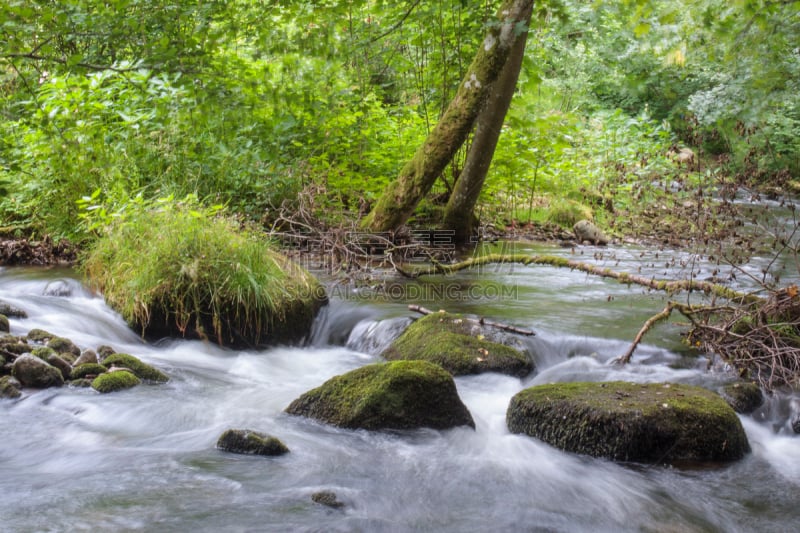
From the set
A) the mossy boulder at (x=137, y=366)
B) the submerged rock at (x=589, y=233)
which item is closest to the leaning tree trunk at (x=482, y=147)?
the submerged rock at (x=589, y=233)

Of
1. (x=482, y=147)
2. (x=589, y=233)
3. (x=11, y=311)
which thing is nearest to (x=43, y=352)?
(x=11, y=311)

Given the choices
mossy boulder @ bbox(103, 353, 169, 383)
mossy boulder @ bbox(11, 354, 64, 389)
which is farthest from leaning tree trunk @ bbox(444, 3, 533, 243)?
mossy boulder @ bbox(11, 354, 64, 389)

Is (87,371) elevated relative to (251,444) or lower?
elevated

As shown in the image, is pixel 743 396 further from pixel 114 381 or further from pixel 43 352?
pixel 43 352

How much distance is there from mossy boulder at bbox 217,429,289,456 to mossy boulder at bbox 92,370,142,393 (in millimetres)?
1186

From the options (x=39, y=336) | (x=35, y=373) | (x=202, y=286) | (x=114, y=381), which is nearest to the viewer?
(x=35, y=373)

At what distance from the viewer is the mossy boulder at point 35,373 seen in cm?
478

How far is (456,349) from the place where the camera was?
5758mm

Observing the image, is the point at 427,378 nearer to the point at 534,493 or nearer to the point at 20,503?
the point at 534,493

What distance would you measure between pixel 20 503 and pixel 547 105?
1458cm

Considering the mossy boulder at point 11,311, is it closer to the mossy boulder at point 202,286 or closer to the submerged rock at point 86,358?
the mossy boulder at point 202,286

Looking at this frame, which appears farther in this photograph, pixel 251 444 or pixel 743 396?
pixel 743 396

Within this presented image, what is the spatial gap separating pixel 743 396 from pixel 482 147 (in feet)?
19.9

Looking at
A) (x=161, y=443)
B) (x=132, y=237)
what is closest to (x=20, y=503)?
(x=161, y=443)
